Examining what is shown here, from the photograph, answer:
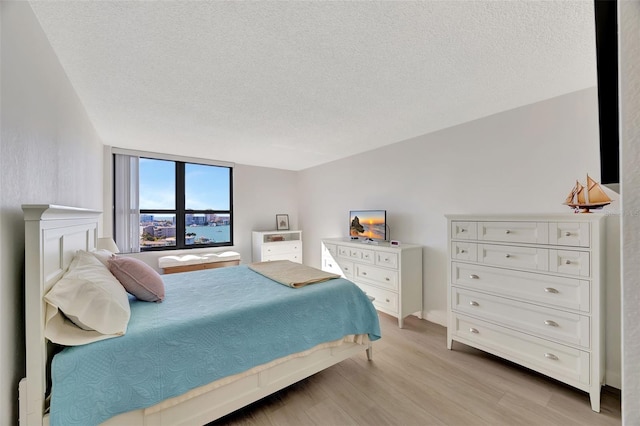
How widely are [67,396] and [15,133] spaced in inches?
45.9

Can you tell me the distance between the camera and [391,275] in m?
3.10

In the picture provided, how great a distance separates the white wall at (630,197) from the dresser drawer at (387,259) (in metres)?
2.76

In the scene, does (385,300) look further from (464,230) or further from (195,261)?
(195,261)

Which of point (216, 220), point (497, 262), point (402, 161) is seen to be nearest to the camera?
point (497, 262)

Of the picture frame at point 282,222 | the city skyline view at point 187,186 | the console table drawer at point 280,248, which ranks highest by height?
the city skyline view at point 187,186

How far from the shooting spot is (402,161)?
3527mm

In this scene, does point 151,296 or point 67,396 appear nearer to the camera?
point 67,396

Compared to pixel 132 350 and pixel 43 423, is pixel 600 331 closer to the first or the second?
pixel 132 350

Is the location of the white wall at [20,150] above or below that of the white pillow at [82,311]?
above

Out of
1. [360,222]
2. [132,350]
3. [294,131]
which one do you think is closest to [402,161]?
[360,222]

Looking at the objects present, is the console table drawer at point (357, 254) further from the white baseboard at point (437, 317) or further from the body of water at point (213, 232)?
the body of water at point (213, 232)

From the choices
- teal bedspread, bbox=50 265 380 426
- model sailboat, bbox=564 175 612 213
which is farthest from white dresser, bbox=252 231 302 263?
model sailboat, bbox=564 175 612 213

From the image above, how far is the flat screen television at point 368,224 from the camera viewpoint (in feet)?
11.8

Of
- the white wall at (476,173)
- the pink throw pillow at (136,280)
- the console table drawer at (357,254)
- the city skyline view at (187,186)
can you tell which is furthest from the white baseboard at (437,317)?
the city skyline view at (187,186)
